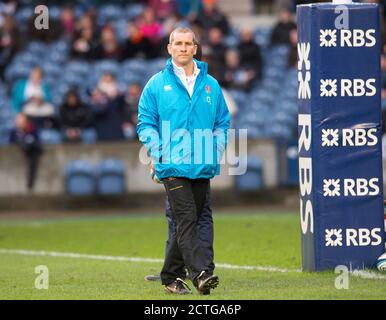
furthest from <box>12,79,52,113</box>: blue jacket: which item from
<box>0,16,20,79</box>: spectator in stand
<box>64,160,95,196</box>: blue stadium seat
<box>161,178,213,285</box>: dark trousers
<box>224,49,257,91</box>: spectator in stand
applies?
<box>161,178,213,285</box>: dark trousers

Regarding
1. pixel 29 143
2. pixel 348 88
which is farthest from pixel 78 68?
pixel 348 88

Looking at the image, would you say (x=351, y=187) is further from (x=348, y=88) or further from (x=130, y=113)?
(x=130, y=113)

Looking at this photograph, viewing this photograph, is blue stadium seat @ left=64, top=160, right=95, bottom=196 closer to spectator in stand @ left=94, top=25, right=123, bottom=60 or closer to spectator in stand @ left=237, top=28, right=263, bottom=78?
spectator in stand @ left=94, top=25, right=123, bottom=60

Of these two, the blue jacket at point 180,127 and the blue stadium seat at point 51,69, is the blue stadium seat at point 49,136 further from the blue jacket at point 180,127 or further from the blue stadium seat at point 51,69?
the blue jacket at point 180,127

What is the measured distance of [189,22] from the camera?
1036 inches

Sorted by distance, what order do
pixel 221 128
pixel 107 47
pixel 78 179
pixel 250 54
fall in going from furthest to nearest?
pixel 107 47
pixel 250 54
pixel 78 179
pixel 221 128

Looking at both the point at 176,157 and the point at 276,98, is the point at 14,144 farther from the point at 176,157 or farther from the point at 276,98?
the point at 176,157

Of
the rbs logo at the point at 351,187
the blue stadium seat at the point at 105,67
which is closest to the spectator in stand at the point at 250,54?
the blue stadium seat at the point at 105,67

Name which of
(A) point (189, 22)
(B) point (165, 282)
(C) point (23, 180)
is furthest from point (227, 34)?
(B) point (165, 282)

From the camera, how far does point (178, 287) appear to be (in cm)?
1038

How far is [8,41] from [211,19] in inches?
170

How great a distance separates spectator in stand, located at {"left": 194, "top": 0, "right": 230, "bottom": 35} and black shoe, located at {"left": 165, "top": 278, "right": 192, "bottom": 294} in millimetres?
16041

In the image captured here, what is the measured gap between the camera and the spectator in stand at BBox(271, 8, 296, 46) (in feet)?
85.5

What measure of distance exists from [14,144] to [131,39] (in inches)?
182
